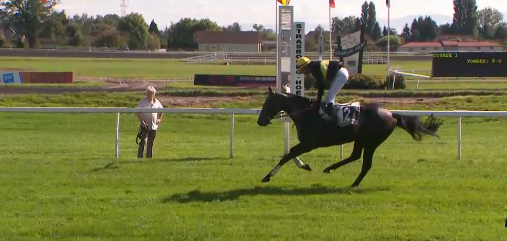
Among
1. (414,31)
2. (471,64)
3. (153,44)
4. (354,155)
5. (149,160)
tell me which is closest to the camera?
(354,155)

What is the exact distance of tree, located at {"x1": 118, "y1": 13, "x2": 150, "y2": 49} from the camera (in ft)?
317

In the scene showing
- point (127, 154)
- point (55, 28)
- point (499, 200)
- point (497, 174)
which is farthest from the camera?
point (55, 28)

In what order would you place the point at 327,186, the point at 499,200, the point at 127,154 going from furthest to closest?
the point at 127,154 → the point at 327,186 → the point at 499,200

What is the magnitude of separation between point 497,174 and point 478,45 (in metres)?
84.6

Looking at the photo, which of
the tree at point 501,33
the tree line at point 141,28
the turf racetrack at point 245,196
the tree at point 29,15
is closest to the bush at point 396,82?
the turf racetrack at point 245,196

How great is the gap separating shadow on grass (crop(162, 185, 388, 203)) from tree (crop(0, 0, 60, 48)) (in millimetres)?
88134

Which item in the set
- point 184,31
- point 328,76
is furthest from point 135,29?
point 328,76

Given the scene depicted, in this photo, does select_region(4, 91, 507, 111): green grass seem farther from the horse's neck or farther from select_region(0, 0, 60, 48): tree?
select_region(0, 0, 60, 48): tree

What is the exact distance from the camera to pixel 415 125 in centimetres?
866

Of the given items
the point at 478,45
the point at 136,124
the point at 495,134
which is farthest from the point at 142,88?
the point at 478,45

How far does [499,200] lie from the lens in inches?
285

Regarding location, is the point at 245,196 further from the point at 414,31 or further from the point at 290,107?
the point at 414,31

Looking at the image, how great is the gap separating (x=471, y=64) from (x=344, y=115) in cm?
2673

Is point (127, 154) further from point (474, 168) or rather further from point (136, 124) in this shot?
point (136, 124)
